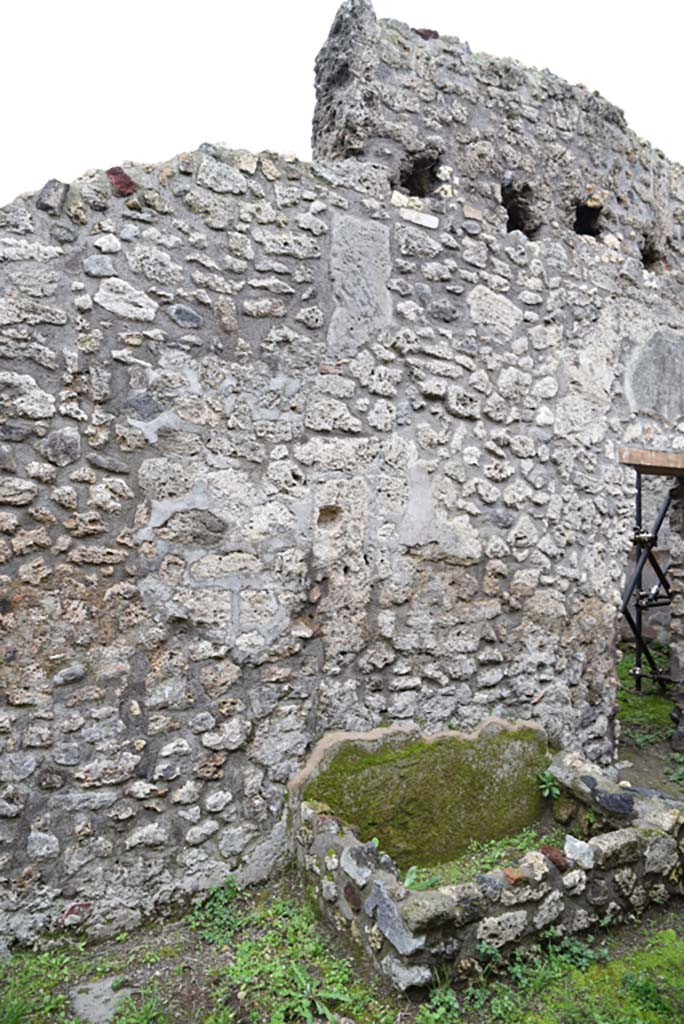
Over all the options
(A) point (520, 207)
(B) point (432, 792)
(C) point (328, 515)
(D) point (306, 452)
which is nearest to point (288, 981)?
(B) point (432, 792)

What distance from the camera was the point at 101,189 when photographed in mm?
2770

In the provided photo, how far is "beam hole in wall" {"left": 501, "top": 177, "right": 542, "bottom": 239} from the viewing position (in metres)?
3.76

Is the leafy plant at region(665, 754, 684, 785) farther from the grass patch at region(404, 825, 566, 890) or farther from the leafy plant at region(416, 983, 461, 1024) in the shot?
the leafy plant at region(416, 983, 461, 1024)

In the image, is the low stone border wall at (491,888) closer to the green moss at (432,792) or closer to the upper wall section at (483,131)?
the green moss at (432,792)

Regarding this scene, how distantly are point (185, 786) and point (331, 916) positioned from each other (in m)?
0.76

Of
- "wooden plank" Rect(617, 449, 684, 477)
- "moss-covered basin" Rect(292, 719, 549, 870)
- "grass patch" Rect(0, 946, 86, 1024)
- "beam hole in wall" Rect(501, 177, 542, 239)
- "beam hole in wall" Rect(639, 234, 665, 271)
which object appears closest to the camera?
"grass patch" Rect(0, 946, 86, 1024)

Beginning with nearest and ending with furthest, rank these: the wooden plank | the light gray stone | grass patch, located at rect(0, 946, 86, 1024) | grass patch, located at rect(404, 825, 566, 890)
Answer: grass patch, located at rect(0, 946, 86, 1024)
the light gray stone
grass patch, located at rect(404, 825, 566, 890)
the wooden plank

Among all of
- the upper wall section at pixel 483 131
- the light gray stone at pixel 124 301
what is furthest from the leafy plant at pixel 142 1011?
the upper wall section at pixel 483 131

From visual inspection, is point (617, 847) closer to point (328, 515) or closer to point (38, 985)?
point (328, 515)

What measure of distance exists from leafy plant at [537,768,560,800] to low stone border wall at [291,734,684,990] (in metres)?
0.20

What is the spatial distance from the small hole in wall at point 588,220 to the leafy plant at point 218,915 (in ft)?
13.1

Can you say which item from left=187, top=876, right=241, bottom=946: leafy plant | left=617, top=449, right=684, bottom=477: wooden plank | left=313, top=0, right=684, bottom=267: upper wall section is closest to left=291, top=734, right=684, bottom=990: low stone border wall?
left=187, top=876, right=241, bottom=946: leafy plant

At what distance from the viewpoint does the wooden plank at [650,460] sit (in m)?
4.02

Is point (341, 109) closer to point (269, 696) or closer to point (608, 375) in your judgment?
point (608, 375)
